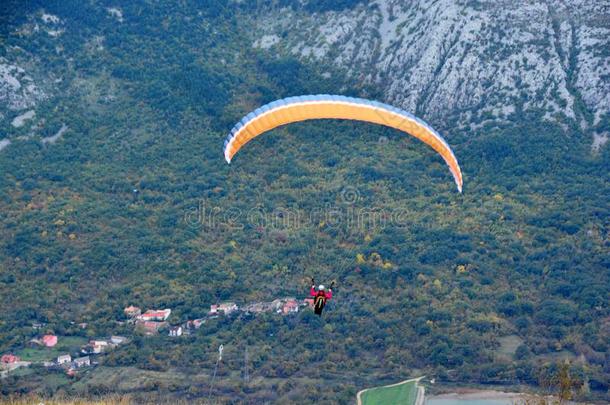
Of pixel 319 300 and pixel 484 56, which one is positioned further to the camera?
pixel 484 56

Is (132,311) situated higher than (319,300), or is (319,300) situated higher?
(319,300)

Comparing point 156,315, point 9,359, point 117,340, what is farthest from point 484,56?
point 9,359

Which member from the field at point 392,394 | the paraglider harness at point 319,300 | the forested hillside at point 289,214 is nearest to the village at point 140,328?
the forested hillside at point 289,214

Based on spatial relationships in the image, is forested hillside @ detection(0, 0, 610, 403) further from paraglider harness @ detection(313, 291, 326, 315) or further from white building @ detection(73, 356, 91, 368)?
paraglider harness @ detection(313, 291, 326, 315)

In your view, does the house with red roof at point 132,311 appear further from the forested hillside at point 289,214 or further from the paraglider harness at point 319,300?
the paraglider harness at point 319,300

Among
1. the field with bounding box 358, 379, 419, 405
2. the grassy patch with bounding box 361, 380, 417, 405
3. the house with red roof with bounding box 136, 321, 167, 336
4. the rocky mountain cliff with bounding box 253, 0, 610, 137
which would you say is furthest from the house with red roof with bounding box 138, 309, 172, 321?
the rocky mountain cliff with bounding box 253, 0, 610, 137

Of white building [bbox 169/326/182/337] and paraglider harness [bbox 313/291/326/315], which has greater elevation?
paraglider harness [bbox 313/291/326/315]

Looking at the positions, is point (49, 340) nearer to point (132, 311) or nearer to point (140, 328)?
point (132, 311)
